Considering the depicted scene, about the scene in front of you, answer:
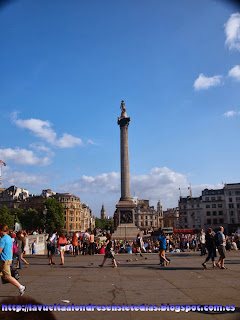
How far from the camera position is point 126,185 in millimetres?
46094

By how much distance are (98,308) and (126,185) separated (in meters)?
39.7

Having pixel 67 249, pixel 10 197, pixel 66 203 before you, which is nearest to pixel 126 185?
pixel 67 249

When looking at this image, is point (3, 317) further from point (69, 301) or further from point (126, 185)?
point (126, 185)

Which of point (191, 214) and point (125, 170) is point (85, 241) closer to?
point (125, 170)

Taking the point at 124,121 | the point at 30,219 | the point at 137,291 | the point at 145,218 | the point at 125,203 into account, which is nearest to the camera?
the point at 137,291

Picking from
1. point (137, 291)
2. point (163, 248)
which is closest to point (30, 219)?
point (163, 248)

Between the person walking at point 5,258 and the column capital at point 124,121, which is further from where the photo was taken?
the column capital at point 124,121


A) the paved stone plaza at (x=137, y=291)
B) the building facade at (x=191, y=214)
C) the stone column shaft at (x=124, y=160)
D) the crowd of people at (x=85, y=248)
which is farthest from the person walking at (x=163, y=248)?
the building facade at (x=191, y=214)

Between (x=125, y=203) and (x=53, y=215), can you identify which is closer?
(x=125, y=203)

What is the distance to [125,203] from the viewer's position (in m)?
43.9

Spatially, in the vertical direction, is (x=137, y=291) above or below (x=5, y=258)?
below

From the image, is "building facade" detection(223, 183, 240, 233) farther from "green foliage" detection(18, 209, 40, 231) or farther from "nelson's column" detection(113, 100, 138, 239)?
"green foliage" detection(18, 209, 40, 231)

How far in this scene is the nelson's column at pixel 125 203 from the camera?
42.0 metres

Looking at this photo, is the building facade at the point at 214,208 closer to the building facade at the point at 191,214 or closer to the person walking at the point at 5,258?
the building facade at the point at 191,214
